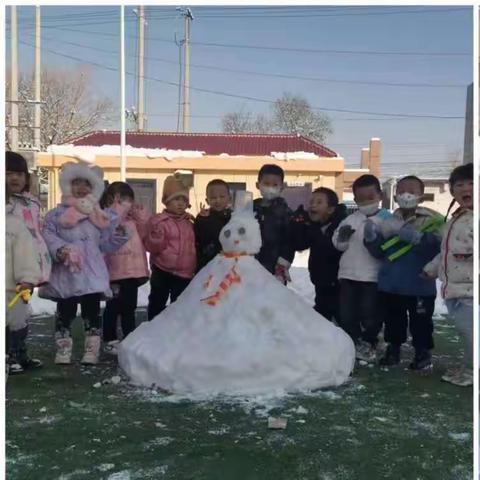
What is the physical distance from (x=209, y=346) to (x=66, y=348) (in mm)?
1351

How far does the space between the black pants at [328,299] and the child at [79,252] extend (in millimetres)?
1836

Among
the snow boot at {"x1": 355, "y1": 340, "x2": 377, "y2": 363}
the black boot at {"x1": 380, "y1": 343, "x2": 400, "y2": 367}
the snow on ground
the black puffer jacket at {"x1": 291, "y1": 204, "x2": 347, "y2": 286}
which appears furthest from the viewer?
the snow on ground

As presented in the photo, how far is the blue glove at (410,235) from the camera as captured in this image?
4141 millimetres

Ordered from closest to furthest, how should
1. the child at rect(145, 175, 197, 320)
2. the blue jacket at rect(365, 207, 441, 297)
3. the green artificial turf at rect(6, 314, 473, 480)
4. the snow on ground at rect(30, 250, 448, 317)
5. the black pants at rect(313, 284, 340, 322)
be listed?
1. the green artificial turf at rect(6, 314, 473, 480)
2. the blue jacket at rect(365, 207, 441, 297)
3. the child at rect(145, 175, 197, 320)
4. the black pants at rect(313, 284, 340, 322)
5. the snow on ground at rect(30, 250, 448, 317)

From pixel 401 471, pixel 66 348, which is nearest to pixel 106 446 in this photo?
pixel 401 471

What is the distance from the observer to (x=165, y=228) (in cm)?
461

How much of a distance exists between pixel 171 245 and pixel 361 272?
4.92 feet

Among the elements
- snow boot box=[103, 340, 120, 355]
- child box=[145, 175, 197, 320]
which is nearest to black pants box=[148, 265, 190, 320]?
child box=[145, 175, 197, 320]

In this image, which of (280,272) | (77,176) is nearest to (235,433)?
(280,272)

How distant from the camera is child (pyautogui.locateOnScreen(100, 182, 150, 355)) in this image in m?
4.61

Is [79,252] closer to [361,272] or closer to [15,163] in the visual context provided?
[15,163]

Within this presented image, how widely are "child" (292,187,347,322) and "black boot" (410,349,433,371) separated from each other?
0.94 m

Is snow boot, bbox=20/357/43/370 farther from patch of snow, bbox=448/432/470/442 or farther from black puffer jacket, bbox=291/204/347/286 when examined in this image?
patch of snow, bbox=448/432/470/442

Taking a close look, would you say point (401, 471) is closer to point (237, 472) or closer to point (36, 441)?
point (237, 472)
